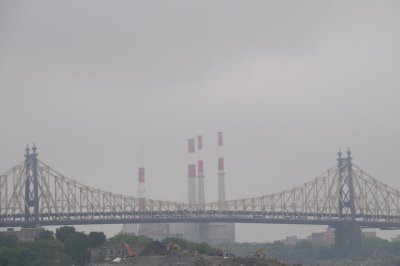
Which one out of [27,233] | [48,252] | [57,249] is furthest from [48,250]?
[27,233]

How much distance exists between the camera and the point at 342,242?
652 feet

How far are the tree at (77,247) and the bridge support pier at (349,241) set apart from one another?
60301 mm

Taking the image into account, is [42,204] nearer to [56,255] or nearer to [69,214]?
[69,214]

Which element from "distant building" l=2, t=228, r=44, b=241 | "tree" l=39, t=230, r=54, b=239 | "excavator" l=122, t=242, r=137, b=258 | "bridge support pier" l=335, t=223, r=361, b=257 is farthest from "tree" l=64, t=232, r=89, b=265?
"bridge support pier" l=335, t=223, r=361, b=257

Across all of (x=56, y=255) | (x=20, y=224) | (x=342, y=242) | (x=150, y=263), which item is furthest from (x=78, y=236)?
(x=342, y=242)

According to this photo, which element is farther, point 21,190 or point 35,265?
point 21,190

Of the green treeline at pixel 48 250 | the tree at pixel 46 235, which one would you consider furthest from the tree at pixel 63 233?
the green treeline at pixel 48 250

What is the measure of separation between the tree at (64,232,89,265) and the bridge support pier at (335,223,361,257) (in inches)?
2374

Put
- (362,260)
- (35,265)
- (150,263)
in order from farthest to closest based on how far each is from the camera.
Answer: (362,260)
(35,265)
(150,263)

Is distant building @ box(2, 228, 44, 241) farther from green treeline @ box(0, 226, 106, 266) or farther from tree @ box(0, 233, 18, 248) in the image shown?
green treeline @ box(0, 226, 106, 266)

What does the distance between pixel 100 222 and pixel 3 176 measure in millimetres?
15143

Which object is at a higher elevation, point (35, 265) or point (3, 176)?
point (3, 176)

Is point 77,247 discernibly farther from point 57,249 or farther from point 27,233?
point 27,233

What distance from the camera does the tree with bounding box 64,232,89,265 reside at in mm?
133413
